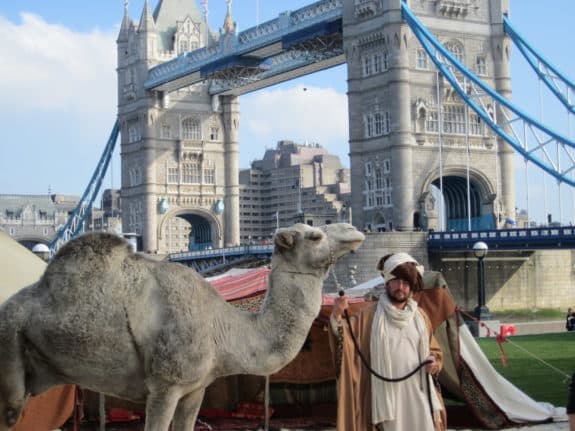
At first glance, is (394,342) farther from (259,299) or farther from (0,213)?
(0,213)

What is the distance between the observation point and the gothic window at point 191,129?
69562 mm

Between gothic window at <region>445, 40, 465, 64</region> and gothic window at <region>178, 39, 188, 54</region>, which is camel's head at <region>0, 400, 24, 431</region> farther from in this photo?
gothic window at <region>178, 39, 188, 54</region>

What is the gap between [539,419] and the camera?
1048 centimetres

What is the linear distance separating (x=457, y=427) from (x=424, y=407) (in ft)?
13.9

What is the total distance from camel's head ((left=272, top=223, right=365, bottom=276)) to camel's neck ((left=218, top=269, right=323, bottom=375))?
57 millimetres

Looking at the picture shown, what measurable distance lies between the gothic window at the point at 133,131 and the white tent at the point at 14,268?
61843 mm

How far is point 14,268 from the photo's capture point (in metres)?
7.88

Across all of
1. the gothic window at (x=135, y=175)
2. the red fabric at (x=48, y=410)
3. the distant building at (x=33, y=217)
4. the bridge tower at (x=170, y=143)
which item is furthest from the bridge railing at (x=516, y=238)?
the distant building at (x=33, y=217)

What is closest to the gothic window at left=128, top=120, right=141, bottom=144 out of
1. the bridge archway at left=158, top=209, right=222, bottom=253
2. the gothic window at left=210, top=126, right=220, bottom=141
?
the gothic window at left=210, top=126, right=220, bottom=141

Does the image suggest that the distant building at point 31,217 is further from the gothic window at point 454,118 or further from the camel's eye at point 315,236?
the camel's eye at point 315,236

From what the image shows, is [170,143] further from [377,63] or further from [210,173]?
[377,63]

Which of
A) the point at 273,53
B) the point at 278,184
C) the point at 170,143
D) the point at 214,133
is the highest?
→ the point at 273,53

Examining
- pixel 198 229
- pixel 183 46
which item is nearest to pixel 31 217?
pixel 198 229

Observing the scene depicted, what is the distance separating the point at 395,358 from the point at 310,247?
0.97 metres
